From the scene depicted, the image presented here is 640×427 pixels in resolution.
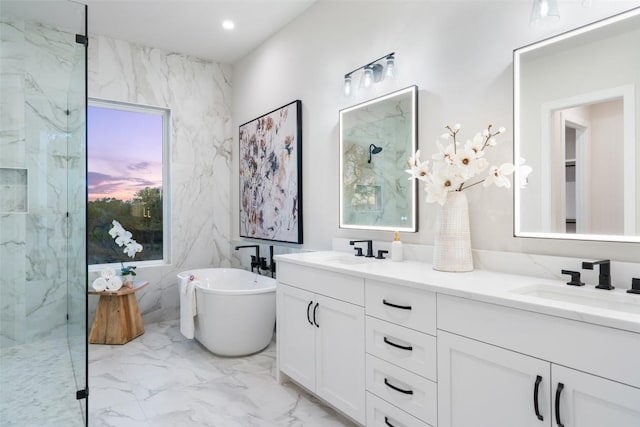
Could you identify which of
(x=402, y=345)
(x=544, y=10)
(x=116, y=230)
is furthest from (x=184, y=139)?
(x=544, y=10)

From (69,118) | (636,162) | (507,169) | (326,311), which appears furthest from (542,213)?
(69,118)

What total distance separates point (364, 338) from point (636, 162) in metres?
1.32

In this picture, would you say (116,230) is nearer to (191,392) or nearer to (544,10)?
(191,392)

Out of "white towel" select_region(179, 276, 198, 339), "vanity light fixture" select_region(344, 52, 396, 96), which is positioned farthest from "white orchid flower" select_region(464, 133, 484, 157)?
"white towel" select_region(179, 276, 198, 339)

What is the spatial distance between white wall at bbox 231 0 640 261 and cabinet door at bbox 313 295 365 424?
0.63 m

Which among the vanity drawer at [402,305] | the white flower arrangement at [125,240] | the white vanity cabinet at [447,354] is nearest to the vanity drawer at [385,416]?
the white vanity cabinet at [447,354]

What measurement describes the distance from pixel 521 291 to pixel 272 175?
8.33ft

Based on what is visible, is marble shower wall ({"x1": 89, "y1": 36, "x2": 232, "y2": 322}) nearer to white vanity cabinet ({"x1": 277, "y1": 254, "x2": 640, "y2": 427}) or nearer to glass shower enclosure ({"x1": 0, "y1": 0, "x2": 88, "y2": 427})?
glass shower enclosure ({"x1": 0, "y1": 0, "x2": 88, "y2": 427})

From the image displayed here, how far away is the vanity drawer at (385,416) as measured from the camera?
1.62 metres

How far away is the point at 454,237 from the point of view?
1.81 meters

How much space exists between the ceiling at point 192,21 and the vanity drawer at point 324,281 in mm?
2153

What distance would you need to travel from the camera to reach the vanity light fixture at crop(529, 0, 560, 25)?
5.09 ft

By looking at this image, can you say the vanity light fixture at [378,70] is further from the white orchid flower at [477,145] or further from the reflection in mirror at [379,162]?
the white orchid flower at [477,145]

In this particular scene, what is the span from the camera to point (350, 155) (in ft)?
8.81
